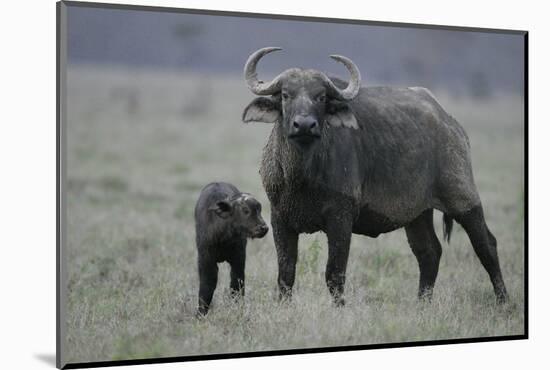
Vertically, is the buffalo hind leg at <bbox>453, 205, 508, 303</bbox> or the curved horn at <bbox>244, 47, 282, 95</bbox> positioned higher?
the curved horn at <bbox>244, 47, 282, 95</bbox>

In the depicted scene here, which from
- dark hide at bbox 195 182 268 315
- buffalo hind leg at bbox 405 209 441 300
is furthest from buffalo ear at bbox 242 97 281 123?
buffalo hind leg at bbox 405 209 441 300

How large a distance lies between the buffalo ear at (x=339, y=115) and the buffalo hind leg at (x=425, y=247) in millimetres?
1893

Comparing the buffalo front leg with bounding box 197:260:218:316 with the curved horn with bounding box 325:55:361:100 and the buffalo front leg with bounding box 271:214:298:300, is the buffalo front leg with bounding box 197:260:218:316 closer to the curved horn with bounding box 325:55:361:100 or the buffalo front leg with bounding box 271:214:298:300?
the buffalo front leg with bounding box 271:214:298:300

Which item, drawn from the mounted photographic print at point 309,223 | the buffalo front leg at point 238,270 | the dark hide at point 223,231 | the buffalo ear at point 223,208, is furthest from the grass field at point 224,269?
the buffalo ear at point 223,208

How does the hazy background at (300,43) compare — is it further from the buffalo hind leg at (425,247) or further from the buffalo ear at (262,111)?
the buffalo hind leg at (425,247)

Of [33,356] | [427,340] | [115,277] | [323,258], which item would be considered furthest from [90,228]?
[427,340]

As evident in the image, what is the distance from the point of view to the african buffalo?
26.5 ft

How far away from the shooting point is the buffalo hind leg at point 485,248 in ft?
31.5

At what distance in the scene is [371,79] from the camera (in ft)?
43.6

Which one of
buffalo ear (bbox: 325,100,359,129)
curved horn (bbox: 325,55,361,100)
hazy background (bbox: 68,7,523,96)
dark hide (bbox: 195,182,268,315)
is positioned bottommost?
dark hide (bbox: 195,182,268,315)

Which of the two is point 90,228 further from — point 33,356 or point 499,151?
point 499,151

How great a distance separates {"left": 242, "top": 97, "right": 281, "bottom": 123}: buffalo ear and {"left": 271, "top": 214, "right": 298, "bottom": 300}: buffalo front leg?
0.96 meters

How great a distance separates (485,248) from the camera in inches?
380

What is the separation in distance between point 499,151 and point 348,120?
26.6 feet
